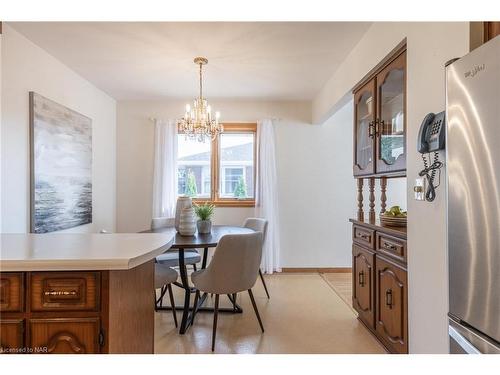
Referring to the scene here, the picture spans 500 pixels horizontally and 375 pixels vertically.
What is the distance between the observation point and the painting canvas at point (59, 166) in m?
2.64

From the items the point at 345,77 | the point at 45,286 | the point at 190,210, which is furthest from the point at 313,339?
the point at 345,77

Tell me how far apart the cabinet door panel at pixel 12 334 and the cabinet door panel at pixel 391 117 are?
6.81 ft

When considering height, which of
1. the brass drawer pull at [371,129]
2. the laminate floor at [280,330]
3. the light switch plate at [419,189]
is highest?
the brass drawer pull at [371,129]

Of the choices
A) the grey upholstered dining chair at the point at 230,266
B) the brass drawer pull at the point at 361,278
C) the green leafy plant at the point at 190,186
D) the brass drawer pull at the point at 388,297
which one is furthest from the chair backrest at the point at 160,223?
the brass drawer pull at the point at 388,297

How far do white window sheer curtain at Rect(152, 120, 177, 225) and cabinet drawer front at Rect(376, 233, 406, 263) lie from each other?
290 cm

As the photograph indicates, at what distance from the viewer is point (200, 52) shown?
2844 millimetres

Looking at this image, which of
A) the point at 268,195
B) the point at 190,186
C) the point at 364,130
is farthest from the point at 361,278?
the point at 190,186

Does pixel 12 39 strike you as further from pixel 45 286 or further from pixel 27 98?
pixel 45 286

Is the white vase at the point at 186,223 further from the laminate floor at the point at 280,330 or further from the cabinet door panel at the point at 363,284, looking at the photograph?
the cabinet door panel at the point at 363,284

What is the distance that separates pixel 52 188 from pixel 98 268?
89.7 inches

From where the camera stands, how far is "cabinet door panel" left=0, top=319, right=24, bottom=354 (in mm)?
1090

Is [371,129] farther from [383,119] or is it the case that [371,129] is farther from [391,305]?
[391,305]

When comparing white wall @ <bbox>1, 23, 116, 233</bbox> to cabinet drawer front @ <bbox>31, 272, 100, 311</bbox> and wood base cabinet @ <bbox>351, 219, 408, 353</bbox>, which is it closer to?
cabinet drawer front @ <bbox>31, 272, 100, 311</bbox>

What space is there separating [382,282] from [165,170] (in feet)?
10.3
